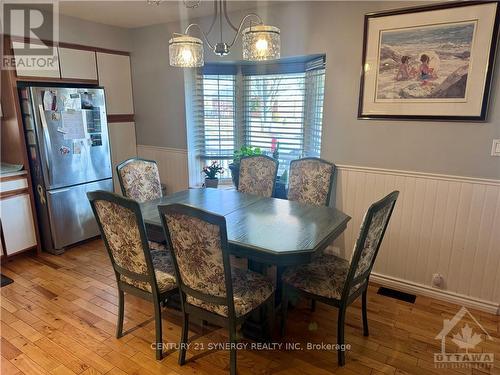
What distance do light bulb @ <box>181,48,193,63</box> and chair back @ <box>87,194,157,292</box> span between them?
96cm

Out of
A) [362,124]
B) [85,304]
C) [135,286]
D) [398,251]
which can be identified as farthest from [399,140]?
[85,304]

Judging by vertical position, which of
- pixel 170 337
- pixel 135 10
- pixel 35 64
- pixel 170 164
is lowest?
pixel 170 337

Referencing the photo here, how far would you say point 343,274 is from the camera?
2.03 m

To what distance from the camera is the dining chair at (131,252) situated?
1.79 metres

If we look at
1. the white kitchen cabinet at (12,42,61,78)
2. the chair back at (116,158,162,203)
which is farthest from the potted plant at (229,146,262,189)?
the white kitchen cabinet at (12,42,61,78)

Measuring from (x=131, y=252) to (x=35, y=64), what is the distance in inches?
93.5

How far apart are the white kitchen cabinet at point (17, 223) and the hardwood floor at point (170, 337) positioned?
47 centimetres

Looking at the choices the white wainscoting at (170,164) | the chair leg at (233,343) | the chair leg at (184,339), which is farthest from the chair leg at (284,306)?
the white wainscoting at (170,164)

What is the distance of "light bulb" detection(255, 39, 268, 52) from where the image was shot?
188 cm

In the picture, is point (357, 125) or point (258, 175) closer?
point (357, 125)

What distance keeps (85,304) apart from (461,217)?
2947 mm

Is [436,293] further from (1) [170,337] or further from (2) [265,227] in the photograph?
(1) [170,337]

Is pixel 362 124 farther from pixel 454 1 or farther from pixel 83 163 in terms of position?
pixel 83 163

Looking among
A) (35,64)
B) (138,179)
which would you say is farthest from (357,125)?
(35,64)
